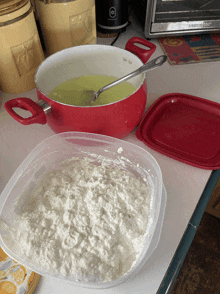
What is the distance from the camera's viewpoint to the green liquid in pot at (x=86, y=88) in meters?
0.60

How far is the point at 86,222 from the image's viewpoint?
429 mm

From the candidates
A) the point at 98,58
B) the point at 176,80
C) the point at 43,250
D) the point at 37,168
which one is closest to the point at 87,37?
the point at 98,58

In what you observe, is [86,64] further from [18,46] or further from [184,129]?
[184,129]

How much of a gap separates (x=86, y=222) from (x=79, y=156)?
16 centimetres

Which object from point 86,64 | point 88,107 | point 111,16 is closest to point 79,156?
point 88,107

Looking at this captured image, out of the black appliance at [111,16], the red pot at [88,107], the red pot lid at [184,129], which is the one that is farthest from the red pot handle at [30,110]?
the black appliance at [111,16]

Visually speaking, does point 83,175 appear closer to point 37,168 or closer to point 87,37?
A: point 37,168

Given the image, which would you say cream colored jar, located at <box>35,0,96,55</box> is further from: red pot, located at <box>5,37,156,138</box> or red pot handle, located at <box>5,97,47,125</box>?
red pot handle, located at <box>5,97,47,125</box>

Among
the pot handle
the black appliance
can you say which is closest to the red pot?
the pot handle

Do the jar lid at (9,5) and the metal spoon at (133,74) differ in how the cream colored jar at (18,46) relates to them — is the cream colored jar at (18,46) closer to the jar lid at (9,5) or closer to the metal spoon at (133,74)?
the jar lid at (9,5)

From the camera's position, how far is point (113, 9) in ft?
2.49

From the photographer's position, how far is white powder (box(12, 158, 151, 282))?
15.2 inches

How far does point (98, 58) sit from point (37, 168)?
1.02 feet

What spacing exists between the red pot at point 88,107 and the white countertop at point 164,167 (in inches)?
3.6
